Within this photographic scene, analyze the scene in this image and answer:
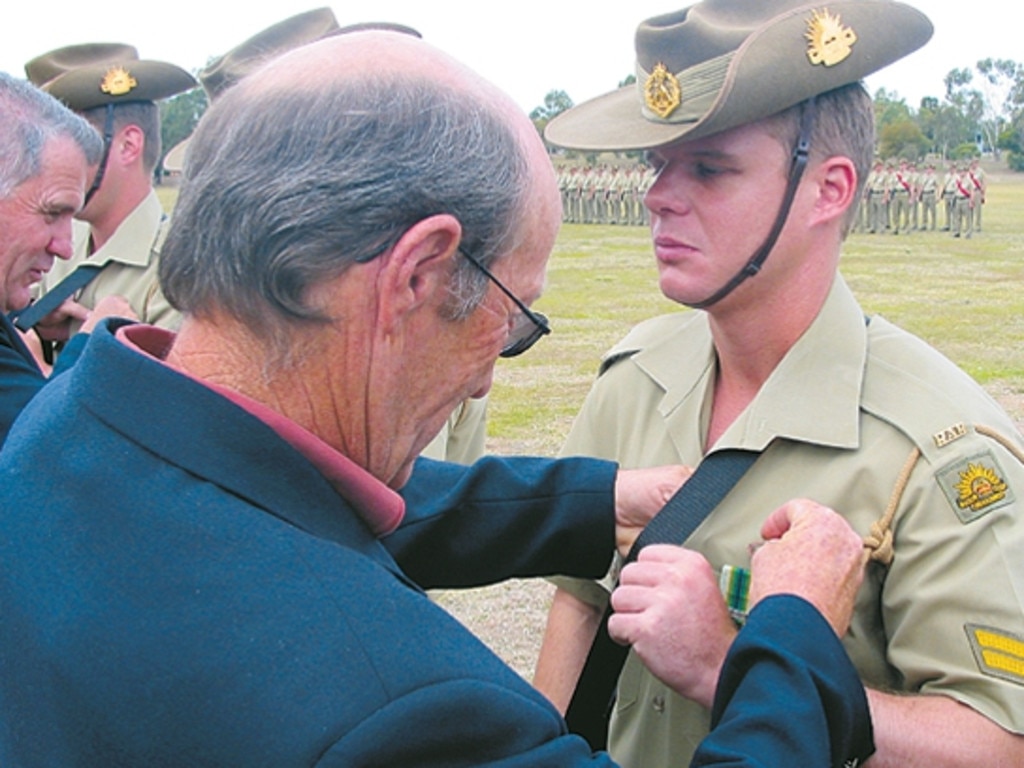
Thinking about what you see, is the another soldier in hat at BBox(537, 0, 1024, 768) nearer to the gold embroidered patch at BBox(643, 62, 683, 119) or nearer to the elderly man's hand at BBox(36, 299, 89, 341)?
the gold embroidered patch at BBox(643, 62, 683, 119)

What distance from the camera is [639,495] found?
2.29 metres

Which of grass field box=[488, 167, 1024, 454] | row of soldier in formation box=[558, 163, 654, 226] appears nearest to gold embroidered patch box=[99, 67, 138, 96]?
grass field box=[488, 167, 1024, 454]

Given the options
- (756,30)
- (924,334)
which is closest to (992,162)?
(924,334)

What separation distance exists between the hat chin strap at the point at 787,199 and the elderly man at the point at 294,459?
907 millimetres

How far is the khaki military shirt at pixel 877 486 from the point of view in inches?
75.6

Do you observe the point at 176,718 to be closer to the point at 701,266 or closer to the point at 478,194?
the point at 478,194

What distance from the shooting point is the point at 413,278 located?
4.55ft

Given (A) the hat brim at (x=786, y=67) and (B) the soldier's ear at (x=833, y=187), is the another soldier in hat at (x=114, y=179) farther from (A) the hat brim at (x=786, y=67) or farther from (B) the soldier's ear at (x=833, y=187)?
(B) the soldier's ear at (x=833, y=187)

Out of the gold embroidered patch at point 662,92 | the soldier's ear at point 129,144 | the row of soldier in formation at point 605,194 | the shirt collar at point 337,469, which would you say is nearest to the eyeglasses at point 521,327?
the shirt collar at point 337,469

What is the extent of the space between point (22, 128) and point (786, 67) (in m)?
2.39

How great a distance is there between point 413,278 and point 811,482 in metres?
1.12

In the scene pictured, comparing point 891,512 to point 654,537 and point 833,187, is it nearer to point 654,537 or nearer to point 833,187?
point 654,537

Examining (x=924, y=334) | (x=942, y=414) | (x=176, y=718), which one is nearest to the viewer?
(x=176, y=718)

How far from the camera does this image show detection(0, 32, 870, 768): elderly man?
1.19 metres
